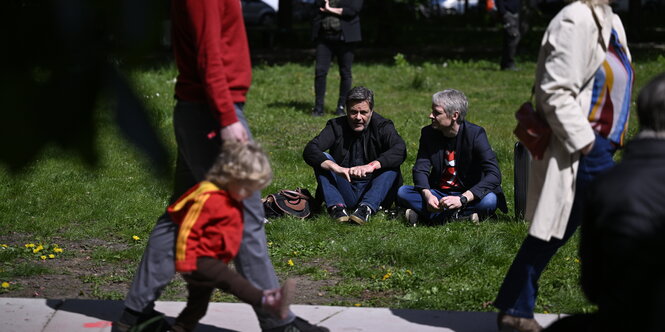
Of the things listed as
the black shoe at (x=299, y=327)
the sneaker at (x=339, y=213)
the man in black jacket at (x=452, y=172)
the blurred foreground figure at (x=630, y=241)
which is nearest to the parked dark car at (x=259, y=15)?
the sneaker at (x=339, y=213)

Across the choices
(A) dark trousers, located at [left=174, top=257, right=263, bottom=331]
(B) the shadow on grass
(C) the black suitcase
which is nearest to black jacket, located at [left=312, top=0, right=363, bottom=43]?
(B) the shadow on grass

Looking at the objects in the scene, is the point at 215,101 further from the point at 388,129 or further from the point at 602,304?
the point at 388,129

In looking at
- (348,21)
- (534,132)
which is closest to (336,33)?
(348,21)

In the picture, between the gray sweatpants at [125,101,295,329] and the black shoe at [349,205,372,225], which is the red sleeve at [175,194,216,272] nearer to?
the gray sweatpants at [125,101,295,329]

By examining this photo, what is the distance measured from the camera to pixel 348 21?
10492mm

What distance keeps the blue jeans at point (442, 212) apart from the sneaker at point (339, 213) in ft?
1.33

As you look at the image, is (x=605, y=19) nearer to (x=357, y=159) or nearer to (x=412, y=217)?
(x=412, y=217)

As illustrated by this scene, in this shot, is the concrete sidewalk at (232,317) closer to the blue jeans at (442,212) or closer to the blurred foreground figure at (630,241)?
the blurred foreground figure at (630,241)

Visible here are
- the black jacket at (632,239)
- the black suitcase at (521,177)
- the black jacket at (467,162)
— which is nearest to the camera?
the black jacket at (632,239)

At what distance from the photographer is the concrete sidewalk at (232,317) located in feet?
13.5

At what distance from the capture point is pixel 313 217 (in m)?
6.49

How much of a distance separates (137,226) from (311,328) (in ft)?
9.06

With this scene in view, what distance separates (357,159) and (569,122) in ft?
10.3

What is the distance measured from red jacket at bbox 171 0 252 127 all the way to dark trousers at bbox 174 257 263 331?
1.73ft
